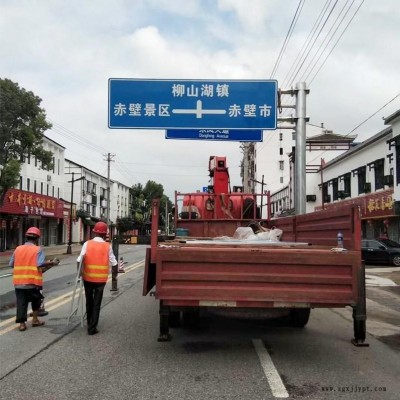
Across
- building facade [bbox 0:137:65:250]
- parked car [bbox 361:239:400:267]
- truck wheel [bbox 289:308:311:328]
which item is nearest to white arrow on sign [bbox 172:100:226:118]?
truck wheel [bbox 289:308:311:328]

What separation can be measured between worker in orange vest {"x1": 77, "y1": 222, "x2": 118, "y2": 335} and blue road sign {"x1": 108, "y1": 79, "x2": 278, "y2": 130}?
19.0 ft

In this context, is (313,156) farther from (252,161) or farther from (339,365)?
(339,365)

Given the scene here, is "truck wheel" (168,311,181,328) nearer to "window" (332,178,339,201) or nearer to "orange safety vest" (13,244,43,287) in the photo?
"orange safety vest" (13,244,43,287)

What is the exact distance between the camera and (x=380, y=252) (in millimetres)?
24406

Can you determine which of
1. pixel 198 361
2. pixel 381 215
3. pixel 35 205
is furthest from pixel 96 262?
pixel 35 205

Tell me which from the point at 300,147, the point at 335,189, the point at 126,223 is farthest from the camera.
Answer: the point at 126,223

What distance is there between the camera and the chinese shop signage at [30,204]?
121 feet

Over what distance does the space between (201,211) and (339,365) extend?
6.02 m

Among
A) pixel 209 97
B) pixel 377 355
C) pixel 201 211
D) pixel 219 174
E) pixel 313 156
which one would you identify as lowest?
pixel 377 355

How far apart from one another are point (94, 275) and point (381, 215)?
82.0 ft

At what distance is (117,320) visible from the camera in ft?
30.1

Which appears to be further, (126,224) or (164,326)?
(126,224)

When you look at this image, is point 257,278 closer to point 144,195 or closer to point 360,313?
point 360,313

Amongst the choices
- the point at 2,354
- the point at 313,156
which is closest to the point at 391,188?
the point at 2,354
